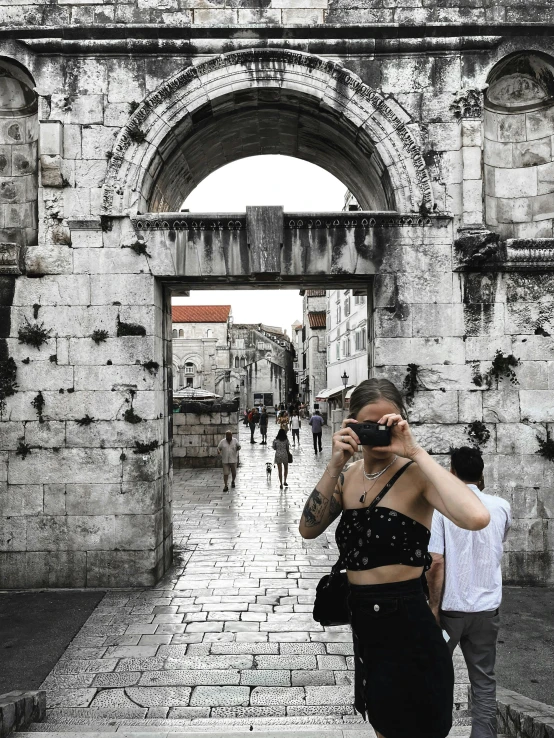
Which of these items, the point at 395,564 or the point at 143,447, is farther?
the point at 143,447

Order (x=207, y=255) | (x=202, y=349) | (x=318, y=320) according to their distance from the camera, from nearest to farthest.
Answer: (x=207, y=255) → (x=318, y=320) → (x=202, y=349)

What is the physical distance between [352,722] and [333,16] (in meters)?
7.53

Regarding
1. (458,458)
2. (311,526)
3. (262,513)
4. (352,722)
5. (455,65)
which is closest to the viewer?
(311,526)

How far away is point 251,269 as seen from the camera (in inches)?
291

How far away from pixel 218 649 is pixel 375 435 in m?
3.80

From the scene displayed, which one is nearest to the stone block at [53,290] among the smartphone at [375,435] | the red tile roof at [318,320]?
the smartphone at [375,435]

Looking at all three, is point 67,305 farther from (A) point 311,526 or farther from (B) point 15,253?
(A) point 311,526

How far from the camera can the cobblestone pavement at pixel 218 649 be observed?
440 cm

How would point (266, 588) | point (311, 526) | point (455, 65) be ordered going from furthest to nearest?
point (455, 65) → point (266, 588) → point (311, 526)

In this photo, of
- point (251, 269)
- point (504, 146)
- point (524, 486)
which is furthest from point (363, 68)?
point (524, 486)

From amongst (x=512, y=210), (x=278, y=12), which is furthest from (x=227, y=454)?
(x=278, y=12)

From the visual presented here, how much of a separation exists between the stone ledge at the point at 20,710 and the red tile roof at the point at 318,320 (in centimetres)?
4377

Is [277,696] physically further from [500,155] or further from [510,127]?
[510,127]

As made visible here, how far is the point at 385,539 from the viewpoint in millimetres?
2494
